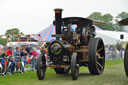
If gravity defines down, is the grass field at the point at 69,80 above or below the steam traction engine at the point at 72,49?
below

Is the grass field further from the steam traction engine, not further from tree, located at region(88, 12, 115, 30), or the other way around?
tree, located at region(88, 12, 115, 30)

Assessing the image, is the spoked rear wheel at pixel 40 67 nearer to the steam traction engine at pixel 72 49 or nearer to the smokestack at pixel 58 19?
the steam traction engine at pixel 72 49

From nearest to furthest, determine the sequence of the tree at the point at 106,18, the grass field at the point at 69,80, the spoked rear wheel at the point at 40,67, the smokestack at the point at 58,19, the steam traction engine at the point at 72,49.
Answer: the grass field at the point at 69,80 → the spoked rear wheel at the point at 40,67 → the steam traction engine at the point at 72,49 → the smokestack at the point at 58,19 → the tree at the point at 106,18

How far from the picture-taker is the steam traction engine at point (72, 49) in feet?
30.4

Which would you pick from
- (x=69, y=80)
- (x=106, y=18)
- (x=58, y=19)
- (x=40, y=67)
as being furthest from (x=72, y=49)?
(x=106, y=18)

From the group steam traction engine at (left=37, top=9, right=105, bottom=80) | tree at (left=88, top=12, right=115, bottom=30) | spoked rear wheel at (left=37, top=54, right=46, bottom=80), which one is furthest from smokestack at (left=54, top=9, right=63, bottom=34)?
tree at (left=88, top=12, right=115, bottom=30)

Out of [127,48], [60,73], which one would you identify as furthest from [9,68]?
[127,48]

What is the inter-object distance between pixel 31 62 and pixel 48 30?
43.5ft

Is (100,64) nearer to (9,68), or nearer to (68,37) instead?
(68,37)

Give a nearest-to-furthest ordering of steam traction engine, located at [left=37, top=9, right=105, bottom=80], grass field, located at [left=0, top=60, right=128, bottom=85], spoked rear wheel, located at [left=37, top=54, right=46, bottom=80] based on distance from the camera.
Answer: grass field, located at [left=0, top=60, right=128, bottom=85] < spoked rear wheel, located at [left=37, top=54, right=46, bottom=80] < steam traction engine, located at [left=37, top=9, right=105, bottom=80]

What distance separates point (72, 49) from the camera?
980 cm

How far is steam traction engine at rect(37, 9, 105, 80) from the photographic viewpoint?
9258 millimetres

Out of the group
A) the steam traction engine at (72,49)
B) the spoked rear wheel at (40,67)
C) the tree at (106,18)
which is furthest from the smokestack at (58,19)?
the tree at (106,18)

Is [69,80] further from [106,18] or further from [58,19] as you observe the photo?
[106,18]
